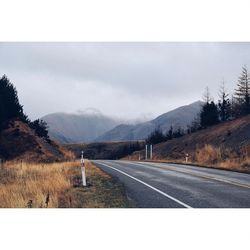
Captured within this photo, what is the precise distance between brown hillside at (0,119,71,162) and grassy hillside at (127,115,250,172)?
1259 cm

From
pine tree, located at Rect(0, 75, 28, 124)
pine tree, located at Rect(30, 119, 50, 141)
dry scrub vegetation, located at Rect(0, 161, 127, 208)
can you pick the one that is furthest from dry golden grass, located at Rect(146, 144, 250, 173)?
pine tree, located at Rect(0, 75, 28, 124)

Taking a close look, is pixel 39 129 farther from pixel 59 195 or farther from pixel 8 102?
pixel 59 195

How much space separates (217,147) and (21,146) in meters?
19.3

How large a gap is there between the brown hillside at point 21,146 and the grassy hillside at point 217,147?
12595 millimetres

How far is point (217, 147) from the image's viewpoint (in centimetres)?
3872

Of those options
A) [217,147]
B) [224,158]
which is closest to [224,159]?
[224,158]

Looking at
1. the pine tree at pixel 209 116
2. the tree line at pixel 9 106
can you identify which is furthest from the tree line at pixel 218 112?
the tree line at pixel 9 106

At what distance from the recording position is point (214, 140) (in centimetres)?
4203

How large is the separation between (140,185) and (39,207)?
5428 mm

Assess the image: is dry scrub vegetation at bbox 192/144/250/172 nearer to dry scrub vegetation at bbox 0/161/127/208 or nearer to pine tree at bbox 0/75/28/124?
dry scrub vegetation at bbox 0/161/127/208

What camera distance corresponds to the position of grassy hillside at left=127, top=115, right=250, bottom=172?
91.0ft
